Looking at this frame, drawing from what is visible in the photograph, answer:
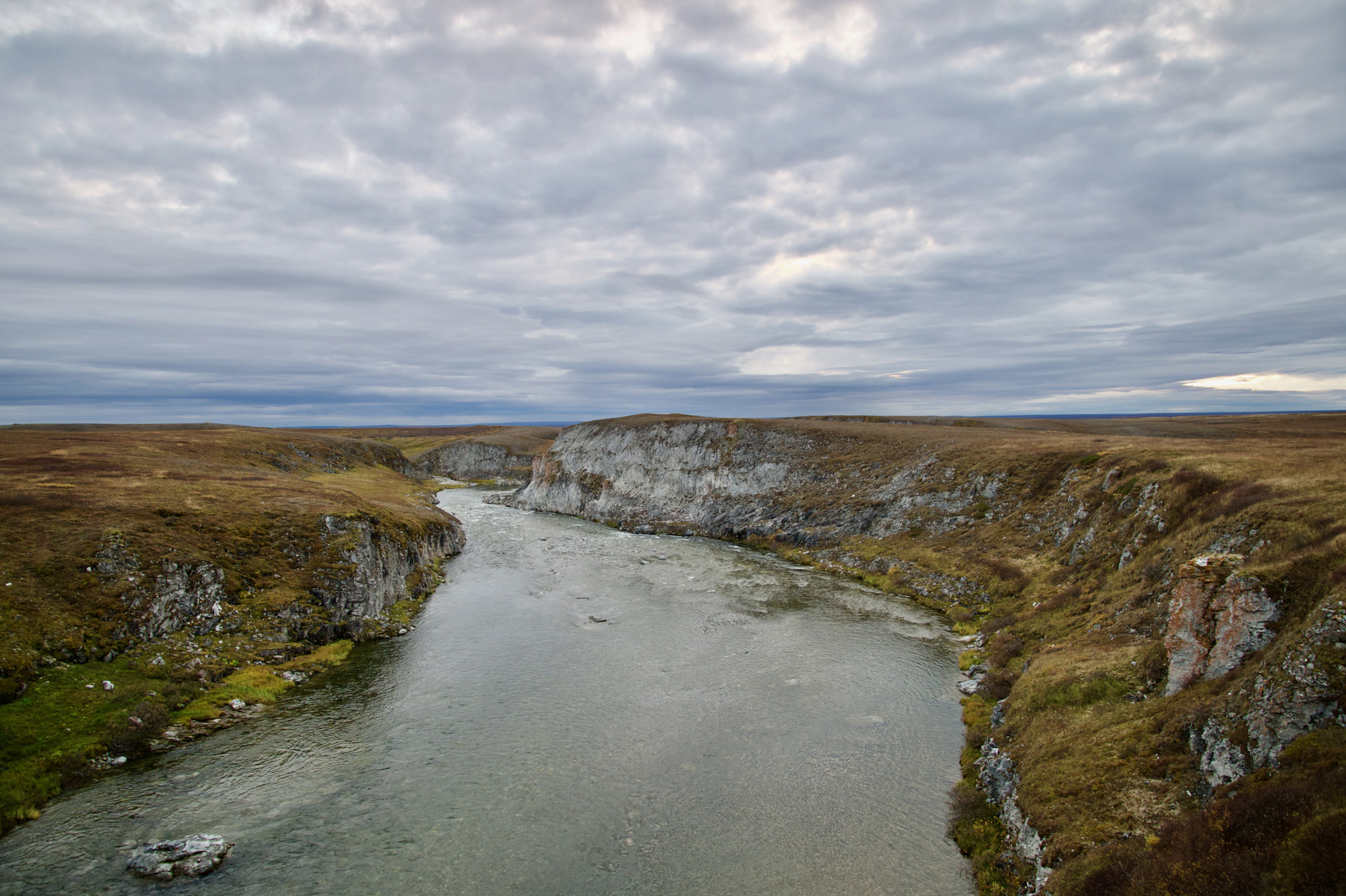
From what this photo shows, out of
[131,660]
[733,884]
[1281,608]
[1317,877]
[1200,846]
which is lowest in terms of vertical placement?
[733,884]

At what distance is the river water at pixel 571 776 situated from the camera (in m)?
16.7

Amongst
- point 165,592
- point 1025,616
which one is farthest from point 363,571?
point 1025,616

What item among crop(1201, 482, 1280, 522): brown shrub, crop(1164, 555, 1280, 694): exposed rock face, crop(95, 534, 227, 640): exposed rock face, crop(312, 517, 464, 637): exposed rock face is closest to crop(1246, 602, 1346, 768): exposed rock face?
crop(1164, 555, 1280, 694): exposed rock face

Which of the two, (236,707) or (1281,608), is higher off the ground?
A: (1281,608)

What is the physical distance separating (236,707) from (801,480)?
199ft

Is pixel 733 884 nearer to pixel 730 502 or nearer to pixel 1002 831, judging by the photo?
pixel 1002 831

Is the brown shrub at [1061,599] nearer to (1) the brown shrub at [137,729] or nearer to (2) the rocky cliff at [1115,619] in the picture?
(2) the rocky cliff at [1115,619]

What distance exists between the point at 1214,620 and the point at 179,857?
3091 cm

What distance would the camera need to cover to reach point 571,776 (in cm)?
2136

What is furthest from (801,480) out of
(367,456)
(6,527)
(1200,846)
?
(367,456)

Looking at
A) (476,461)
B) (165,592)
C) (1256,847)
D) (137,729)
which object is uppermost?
(1256,847)

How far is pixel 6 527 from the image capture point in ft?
98.7

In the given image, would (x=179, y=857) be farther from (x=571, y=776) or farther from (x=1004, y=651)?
(x=1004, y=651)

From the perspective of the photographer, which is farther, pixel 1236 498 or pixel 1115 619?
pixel 1115 619
